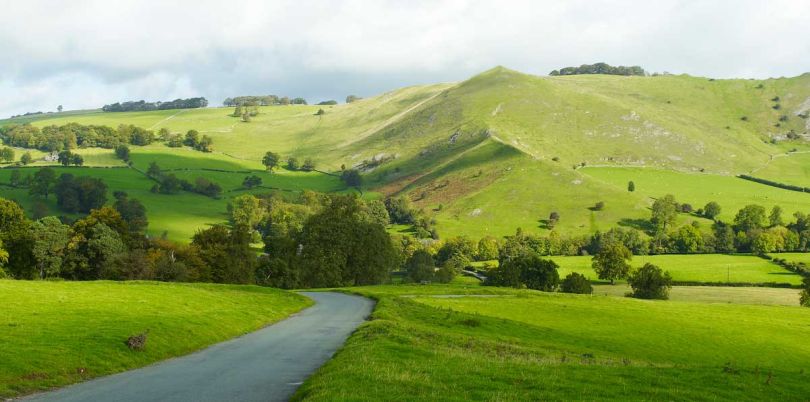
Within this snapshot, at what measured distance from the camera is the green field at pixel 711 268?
156 meters

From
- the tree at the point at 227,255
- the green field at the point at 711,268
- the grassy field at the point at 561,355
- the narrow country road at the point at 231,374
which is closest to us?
the grassy field at the point at 561,355

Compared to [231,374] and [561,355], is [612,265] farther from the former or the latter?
[231,374]

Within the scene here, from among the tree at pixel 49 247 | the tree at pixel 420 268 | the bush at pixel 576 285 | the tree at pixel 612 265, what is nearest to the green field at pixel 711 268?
the tree at pixel 612 265

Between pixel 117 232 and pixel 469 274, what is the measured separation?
107259 mm

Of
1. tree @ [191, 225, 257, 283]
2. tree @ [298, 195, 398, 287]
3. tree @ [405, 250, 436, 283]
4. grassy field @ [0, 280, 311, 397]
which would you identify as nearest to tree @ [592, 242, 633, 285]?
tree @ [405, 250, 436, 283]

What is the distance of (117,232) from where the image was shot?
306 ft

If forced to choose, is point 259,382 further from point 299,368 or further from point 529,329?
point 529,329

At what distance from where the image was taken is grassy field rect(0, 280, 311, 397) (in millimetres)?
24780

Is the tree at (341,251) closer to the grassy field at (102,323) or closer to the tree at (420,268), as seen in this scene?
the tree at (420,268)

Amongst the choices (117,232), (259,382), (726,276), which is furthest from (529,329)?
(726,276)

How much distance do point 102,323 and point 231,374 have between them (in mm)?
13584

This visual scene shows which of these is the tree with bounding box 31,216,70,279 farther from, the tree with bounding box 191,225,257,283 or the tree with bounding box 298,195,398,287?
the tree with bounding box 298,195,398,287

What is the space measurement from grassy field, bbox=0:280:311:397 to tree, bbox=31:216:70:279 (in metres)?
31.2

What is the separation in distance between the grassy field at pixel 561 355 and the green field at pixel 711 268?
79825 millimetres
